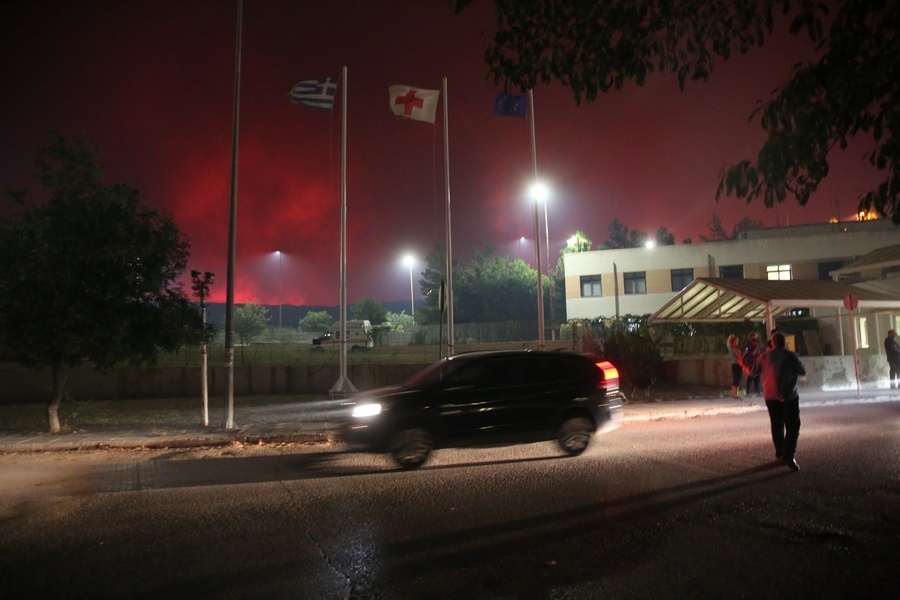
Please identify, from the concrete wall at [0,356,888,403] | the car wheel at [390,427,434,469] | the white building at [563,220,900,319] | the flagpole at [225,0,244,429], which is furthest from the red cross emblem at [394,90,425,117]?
the white building at [563,220,900,319]

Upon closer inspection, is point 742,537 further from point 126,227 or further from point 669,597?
point 126,227

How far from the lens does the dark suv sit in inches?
402

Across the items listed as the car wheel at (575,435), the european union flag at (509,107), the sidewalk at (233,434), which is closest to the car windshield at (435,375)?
the car wheel at (575,435)

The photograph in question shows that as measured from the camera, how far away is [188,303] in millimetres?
15922

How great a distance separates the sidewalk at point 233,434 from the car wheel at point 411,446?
3788 mm

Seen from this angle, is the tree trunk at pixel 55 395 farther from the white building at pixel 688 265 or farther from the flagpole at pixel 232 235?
the white building at pixel 688 265

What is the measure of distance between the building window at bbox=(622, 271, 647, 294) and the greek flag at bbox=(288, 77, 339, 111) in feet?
124

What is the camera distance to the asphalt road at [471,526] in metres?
5.37

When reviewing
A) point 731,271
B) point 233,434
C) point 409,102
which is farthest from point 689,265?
point 233,434

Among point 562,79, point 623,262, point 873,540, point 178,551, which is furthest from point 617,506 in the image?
point 623,262

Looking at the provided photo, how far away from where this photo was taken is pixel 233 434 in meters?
14.1

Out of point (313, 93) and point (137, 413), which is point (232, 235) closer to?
point (137, 413)

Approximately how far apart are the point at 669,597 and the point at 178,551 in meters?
4.02

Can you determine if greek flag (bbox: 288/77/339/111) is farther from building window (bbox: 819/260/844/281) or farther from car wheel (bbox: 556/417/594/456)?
building window (bbox: 819/260/844/281)
